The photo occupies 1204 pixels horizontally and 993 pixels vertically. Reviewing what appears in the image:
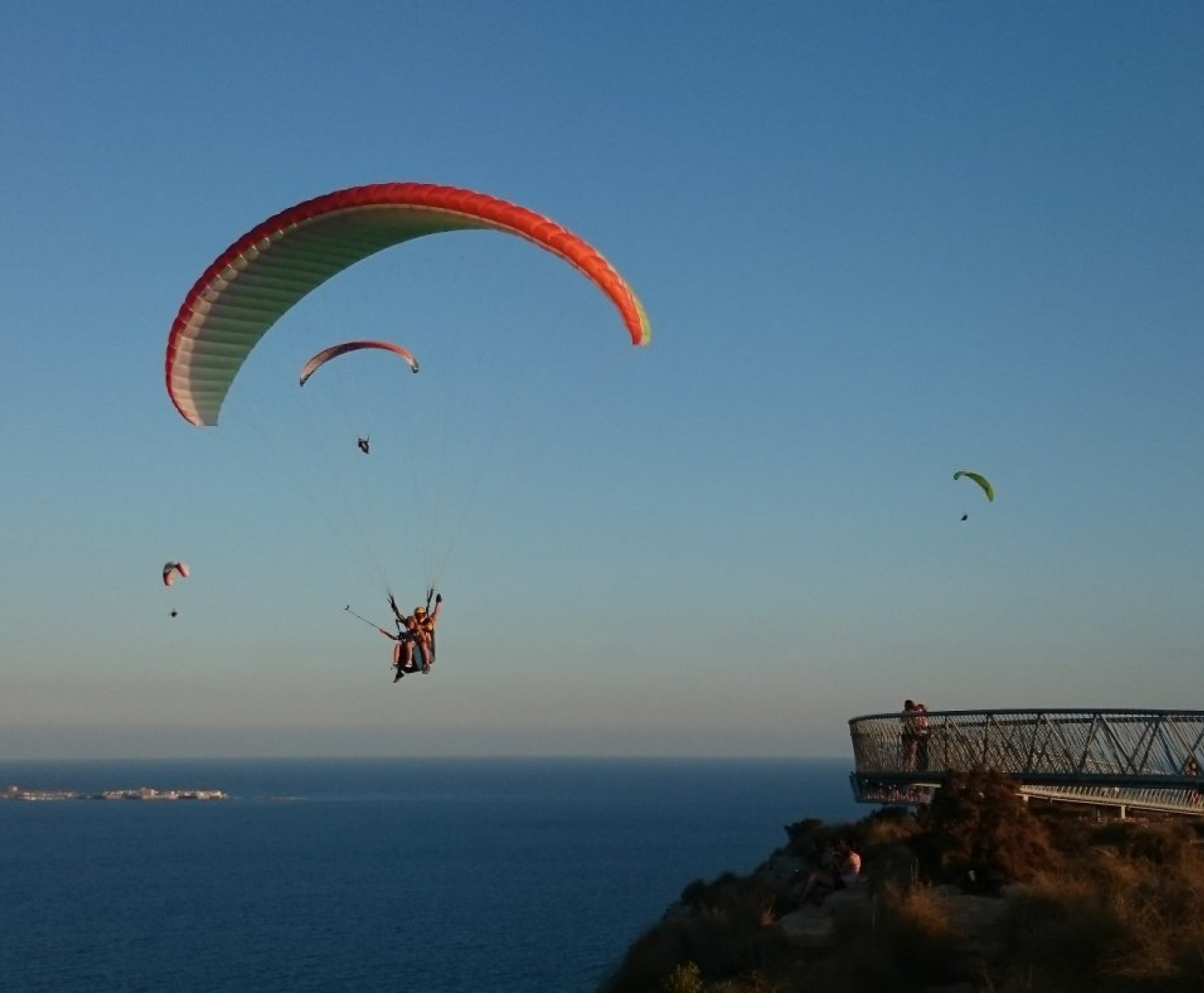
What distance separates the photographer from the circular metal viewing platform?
61.7 ft

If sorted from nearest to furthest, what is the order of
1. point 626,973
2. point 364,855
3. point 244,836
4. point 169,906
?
point 626,973 < point 169,906 < point 364,855 < point 244,836

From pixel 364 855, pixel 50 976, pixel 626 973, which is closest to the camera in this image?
pixel 626 973

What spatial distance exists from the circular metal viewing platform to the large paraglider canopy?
26.4 feet

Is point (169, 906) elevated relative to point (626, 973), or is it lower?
lower

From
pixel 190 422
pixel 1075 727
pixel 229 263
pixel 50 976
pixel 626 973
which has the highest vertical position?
pixel 229 263

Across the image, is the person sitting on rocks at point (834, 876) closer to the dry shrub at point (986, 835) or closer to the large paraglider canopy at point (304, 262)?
the dry shrub at point (986, 835)

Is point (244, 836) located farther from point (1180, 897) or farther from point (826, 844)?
point (1180, 897)

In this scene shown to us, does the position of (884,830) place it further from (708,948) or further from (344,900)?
(344,900)

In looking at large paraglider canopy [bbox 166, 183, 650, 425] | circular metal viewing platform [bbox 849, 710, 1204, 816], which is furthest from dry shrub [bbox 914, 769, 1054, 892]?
large paraglider canopy [bbox 166, 183, 650, 425]

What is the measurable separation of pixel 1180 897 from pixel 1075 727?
608cm

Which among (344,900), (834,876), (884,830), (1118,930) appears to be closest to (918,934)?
(1118,930)

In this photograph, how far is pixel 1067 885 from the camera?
15.2 m

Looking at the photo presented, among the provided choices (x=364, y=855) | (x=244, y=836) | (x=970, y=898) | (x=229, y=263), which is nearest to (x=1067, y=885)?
(x=970, y=898)

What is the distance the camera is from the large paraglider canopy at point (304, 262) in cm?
1992
